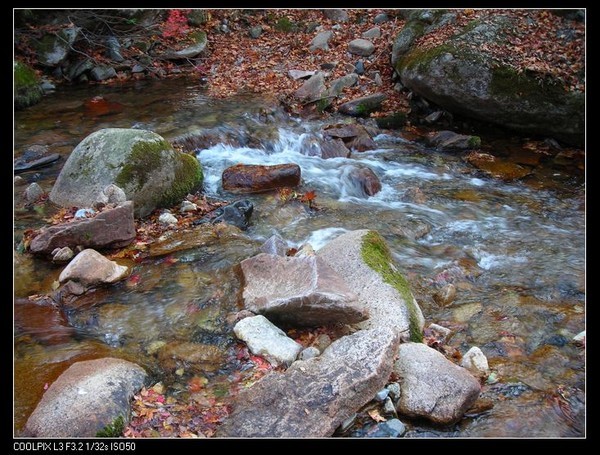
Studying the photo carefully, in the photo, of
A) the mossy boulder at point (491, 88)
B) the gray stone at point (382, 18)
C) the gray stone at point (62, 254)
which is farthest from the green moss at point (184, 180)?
the gray stone at point (382, 18)

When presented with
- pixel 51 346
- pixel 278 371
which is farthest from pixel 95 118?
pixel 278 371

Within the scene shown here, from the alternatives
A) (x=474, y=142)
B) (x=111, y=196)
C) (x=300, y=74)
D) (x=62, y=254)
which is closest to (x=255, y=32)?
(x=300, y=74)

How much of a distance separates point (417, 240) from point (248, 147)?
4724mm

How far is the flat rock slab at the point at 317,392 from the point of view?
365 cm

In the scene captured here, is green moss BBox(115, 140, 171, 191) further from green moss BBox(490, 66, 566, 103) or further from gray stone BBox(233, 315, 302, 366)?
green moss BBox(490, 66, 566, 103)

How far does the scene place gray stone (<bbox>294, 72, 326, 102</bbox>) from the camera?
42.0 ft

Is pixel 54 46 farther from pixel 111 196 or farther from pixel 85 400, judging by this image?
pixel 85 400

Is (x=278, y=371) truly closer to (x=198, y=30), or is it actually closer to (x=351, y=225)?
(x=351, y=225)

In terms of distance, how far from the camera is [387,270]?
17.9 feet

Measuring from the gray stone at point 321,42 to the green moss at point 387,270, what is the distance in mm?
11091

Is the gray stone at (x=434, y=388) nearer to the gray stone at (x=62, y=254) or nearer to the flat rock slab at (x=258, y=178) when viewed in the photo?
the gray stone at (x=62, y=254)

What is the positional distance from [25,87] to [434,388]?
11.7m

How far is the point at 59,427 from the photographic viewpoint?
3543 millimetres

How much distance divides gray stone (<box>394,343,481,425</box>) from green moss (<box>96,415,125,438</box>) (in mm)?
2162
